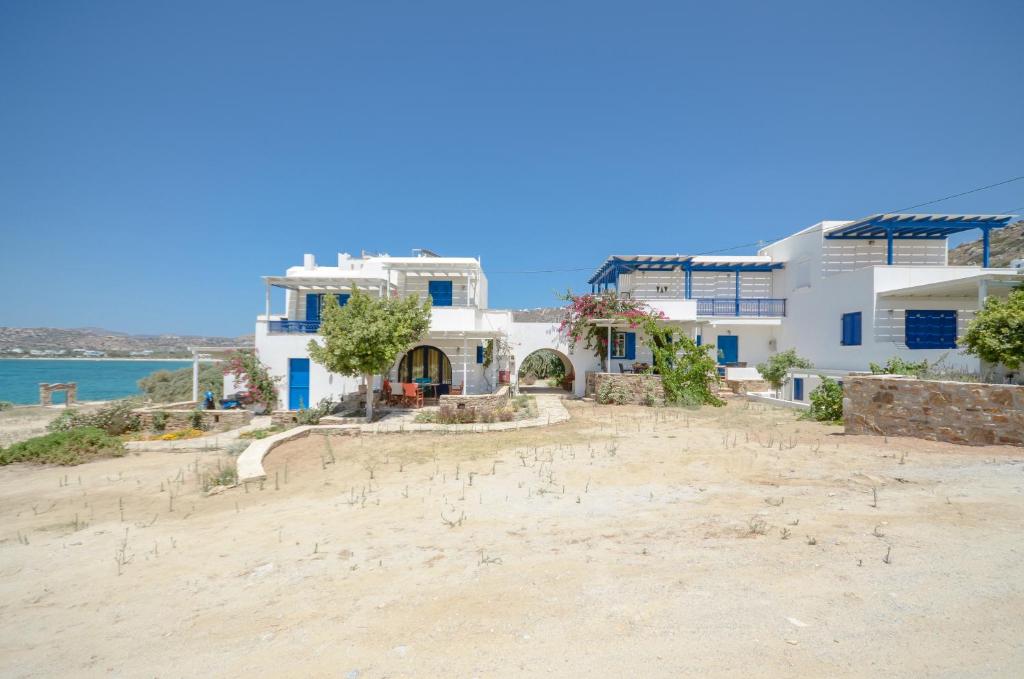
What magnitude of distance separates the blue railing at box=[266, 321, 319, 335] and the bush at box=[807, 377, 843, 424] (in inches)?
642

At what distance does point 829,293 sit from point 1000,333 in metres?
8.83

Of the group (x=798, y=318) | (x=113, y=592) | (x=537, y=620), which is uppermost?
(x=798, y=318)

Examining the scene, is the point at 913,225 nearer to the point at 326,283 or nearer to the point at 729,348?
the point at 729,348

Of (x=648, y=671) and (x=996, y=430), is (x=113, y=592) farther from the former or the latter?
(x=996, y=430)

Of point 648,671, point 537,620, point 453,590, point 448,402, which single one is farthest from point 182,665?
point 448,402

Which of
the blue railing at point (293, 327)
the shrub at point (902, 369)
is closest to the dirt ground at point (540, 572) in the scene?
the shrub at point (902, 369)

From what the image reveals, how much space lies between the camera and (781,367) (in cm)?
1906

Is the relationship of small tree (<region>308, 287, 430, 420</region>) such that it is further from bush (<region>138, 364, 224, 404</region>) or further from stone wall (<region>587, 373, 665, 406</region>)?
bush (<region>138, 364, 224, 404</region>)

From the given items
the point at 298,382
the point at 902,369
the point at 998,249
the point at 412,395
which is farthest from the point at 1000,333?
the point at 998,249

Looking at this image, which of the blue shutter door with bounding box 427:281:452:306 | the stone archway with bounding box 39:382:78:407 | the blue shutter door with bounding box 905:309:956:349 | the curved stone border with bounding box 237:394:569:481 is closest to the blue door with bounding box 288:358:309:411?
the curved stone border with bounding box 237:394:569:481

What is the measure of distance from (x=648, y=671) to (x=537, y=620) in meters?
0.84

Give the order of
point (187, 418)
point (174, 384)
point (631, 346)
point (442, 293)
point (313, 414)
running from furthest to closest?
point (174, 384) < point (631, 346) < point (442, 293) < point (187, 418) < point (313, 414)

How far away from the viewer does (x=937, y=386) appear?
9156 mm

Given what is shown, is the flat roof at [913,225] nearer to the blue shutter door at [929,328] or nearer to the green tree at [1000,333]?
the blue shutter door at [929,328]
